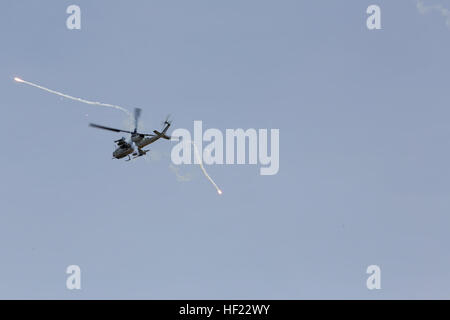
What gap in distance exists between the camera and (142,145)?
148875 mm
